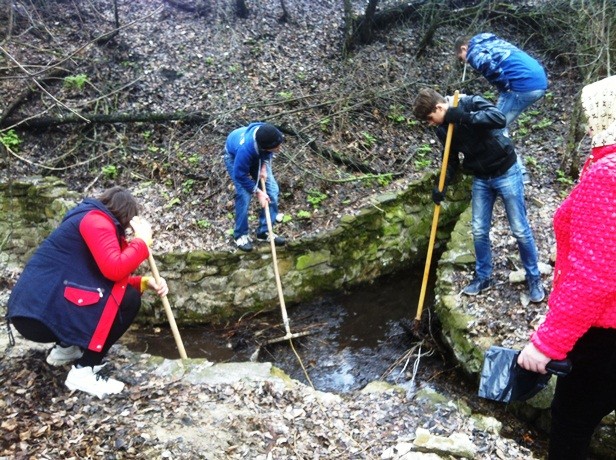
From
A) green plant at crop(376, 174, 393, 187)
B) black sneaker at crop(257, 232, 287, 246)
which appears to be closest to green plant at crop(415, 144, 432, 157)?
green plant at crop(376, 174, 393, 187)

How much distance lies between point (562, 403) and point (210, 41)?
847 centimetres

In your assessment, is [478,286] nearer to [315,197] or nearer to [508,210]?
[508,210]

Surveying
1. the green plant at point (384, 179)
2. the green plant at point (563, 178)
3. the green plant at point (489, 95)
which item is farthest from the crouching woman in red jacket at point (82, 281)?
the green plant at point (489, 95)

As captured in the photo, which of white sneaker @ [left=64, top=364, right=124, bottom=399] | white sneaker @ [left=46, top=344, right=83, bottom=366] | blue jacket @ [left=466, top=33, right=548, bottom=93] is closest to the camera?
white sneaker @ [left=64, top=364, right=124, bottom=399]

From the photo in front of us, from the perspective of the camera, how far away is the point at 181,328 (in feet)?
19.7

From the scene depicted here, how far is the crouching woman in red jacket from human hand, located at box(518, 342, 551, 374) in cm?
244

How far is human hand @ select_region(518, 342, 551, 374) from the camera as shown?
2.07m

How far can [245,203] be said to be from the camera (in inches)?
223

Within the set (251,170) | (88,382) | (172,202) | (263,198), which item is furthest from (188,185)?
(88,382)

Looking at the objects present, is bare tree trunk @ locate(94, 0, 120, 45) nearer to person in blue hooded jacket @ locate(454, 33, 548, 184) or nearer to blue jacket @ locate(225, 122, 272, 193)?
blue jacket @ locate(225, 122, 272, 193)

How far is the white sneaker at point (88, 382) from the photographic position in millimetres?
3428

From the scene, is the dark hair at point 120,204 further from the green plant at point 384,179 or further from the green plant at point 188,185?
the green plant at point 384,179

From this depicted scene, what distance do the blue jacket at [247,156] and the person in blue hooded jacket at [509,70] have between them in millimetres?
2402

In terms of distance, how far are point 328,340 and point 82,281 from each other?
3168 millimetres
